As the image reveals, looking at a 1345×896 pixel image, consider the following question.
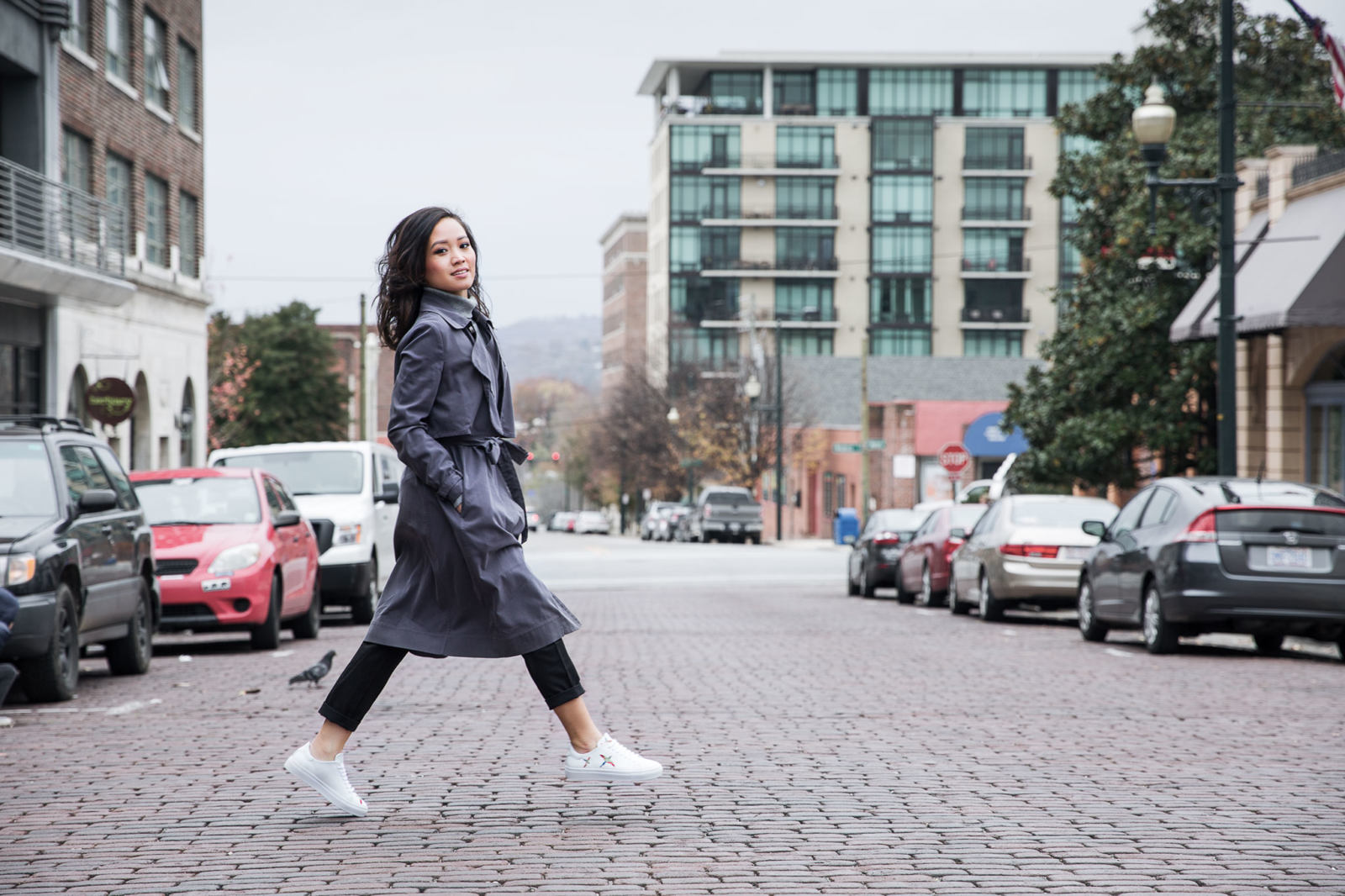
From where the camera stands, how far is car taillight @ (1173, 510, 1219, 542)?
14.2 metres

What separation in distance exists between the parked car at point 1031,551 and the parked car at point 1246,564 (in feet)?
12.7

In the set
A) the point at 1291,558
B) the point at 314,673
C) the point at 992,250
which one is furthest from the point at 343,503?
the point at 992,250

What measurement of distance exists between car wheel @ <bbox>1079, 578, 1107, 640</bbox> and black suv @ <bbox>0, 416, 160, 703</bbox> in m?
8.21

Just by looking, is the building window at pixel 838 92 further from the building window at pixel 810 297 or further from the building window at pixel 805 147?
the building window at pixel 810 297

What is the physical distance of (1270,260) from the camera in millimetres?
24812

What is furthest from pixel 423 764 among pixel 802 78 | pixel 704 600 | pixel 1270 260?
pixel 802 78

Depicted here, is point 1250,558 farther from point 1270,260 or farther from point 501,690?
point 1270,260

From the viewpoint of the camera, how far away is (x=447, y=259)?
6281 mm

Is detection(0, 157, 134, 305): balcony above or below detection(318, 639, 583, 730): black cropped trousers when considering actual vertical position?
above

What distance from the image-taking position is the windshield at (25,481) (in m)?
11.0

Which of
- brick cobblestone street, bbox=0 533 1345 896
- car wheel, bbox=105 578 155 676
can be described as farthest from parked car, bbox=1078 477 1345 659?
car wheel, bbox=105 578 155 676

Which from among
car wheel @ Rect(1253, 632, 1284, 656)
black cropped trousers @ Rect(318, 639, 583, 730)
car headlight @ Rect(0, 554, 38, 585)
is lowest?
car wheel @ Rect(1253, 632, 1284, 656)

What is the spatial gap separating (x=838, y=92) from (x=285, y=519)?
301 feet

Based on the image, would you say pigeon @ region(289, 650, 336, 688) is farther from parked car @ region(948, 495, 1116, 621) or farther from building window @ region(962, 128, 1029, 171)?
building window @ region(962, 128, 1029, 171)
